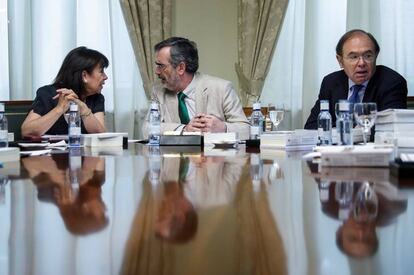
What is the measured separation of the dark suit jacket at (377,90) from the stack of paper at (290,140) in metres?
0.72

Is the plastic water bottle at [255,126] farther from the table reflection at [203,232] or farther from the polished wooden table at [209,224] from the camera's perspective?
the table reflection at [203,232]

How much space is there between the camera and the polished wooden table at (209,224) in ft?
1.57

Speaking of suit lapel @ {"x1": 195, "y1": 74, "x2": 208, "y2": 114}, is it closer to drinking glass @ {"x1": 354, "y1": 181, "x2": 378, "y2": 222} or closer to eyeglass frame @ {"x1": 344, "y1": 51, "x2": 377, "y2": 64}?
eyeglass frame @ {"x1": 344, "y1": 51, "x2": 377, "y2": 64}

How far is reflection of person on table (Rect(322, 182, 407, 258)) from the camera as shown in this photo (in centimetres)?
51

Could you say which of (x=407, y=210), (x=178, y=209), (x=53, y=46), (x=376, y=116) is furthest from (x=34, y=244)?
(x=53, y=46)

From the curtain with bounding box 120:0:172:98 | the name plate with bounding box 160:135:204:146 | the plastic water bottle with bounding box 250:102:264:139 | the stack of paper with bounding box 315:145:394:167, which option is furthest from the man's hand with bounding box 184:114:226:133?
the stack of paper with bounding box 315:145:394:167

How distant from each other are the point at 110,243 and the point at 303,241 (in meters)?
0.20

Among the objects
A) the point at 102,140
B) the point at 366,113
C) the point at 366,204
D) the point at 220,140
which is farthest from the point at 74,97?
the point at 366,204

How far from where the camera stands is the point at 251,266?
0.46 metres

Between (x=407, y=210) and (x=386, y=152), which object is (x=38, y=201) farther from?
(x=386, y=152)

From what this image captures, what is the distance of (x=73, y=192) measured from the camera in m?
0.92

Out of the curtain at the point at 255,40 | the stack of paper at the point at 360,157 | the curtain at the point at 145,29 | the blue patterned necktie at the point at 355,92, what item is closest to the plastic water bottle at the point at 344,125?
the stack of paper at the point at 360,157

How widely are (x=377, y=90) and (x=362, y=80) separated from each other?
0.13 m

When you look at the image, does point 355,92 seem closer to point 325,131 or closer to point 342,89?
point 342,89
